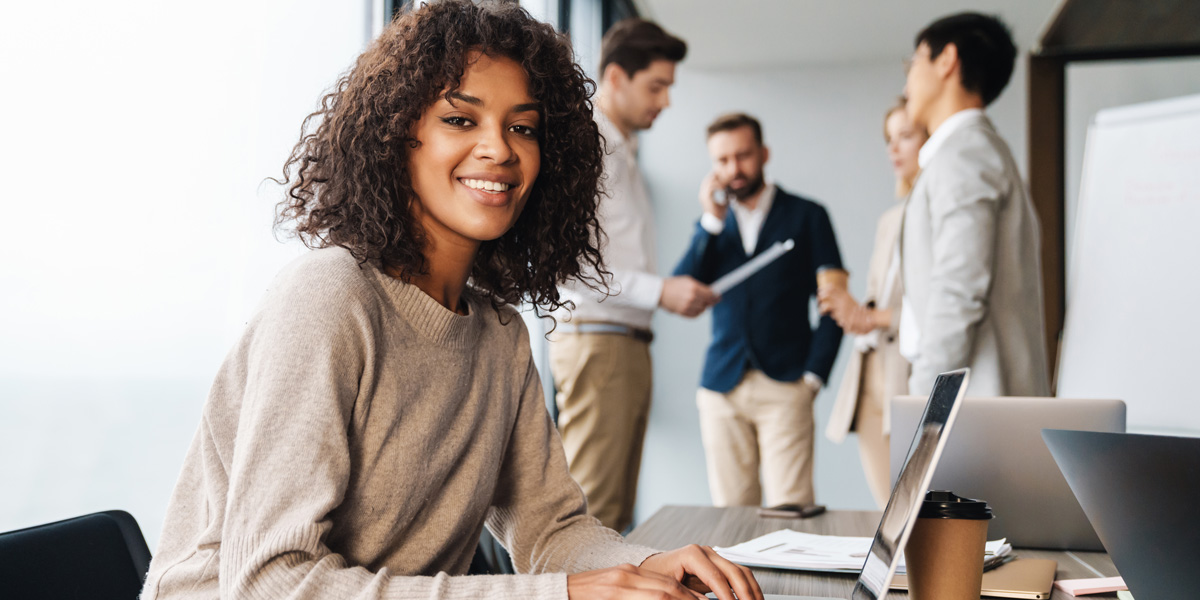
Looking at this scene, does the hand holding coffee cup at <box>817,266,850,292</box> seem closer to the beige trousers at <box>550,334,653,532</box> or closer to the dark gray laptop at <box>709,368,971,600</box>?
the beige trousers at <box>550,334,653,532</box>

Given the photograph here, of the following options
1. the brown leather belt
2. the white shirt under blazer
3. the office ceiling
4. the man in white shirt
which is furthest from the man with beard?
the office ceiling

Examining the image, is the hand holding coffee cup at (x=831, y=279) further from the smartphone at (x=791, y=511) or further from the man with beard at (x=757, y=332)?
the smartphone at (x=791, y=511)

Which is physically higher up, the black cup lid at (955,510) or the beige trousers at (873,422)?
the black cup lid at (955,510)

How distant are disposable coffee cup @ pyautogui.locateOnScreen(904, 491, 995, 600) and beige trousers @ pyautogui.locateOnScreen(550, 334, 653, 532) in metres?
1.64

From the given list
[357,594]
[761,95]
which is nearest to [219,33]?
[357,594]

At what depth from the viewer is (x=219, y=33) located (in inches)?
58.4

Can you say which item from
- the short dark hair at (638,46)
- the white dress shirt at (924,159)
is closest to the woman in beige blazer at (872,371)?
the white dress shirt at (924,159)

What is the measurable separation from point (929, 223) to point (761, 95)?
11.1 feet

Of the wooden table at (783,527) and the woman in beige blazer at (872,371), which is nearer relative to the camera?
the wooden table at (783,527)

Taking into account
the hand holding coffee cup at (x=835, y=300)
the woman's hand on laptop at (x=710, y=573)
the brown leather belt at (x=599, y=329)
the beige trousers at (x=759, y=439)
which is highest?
the hand holding coffee cup at (x=835, y=300)

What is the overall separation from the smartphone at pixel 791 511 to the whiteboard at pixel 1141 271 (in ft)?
5.37

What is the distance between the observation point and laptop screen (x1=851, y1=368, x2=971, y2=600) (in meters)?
0.62

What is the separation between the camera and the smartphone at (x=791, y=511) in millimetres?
1496

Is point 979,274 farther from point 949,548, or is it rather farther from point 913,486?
point 913,486
